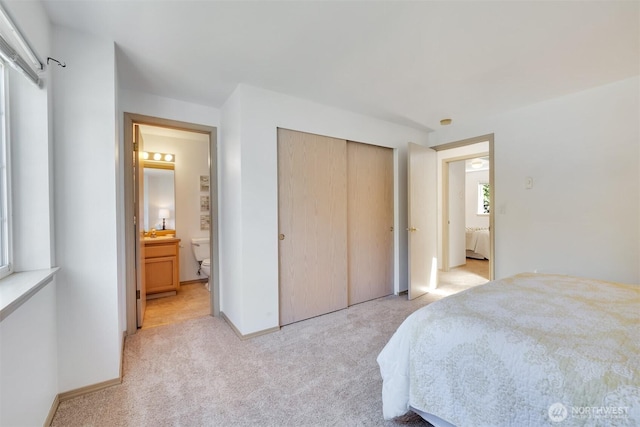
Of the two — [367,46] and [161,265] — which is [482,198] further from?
[161,265]

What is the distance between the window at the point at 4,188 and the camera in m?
1.32

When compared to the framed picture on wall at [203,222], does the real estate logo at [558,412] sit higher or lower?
lower

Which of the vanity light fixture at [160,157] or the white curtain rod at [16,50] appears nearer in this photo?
the white curtain rod at [16,50]

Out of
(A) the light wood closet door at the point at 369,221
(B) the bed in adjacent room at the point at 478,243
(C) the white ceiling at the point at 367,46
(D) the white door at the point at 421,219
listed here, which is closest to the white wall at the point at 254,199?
(C) the white ceiling at the point at 367,46

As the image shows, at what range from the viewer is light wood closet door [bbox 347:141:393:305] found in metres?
3.17

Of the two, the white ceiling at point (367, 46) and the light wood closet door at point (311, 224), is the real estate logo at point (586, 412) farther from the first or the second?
the light wood closet door at point (311, 224)

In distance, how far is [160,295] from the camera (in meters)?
3.54

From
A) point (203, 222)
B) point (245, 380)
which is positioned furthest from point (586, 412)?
point (203, 222)

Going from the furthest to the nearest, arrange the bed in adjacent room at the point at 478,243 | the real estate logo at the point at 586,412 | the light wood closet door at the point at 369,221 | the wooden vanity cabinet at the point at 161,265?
the bed in adjacent room at the point at 478,243 < the wooden vanity cabinet at the point at 161,265 < the light wood closet door at the point at 369,221 < the real estate logo at the point at 586,412

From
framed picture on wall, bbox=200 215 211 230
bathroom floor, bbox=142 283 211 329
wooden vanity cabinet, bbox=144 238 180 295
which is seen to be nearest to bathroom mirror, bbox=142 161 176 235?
framed picture on wall, bbox=200 215 211 230

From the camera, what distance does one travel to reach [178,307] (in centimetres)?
317

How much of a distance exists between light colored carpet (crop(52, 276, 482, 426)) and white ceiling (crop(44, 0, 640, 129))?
2099 mm

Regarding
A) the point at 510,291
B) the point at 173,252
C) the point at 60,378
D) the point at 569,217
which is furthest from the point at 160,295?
the point at 569,217

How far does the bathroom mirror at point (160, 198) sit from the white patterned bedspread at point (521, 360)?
377 cm
